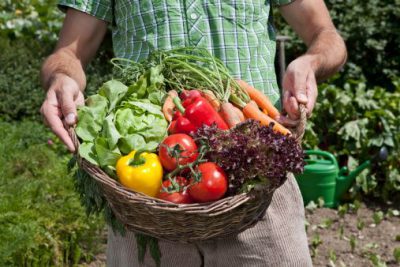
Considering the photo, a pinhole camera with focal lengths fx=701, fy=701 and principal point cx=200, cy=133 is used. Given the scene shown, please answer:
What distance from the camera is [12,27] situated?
6.84 m

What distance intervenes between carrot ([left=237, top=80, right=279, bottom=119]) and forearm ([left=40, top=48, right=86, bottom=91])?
21.8 inches

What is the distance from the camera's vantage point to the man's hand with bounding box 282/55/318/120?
211 cm

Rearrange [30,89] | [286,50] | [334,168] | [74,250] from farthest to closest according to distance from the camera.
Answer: [286,50]
[30,89]
[334,168]
[74,250]

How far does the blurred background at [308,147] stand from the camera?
378 centimetres

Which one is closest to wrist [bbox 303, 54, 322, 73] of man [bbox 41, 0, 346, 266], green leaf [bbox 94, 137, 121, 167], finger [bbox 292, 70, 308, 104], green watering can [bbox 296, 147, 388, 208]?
man [bbox 41, 0, 346, 266]

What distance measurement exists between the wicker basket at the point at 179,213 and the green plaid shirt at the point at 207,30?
533 mm

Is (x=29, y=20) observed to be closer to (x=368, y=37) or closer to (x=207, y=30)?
(x=368, y=37)

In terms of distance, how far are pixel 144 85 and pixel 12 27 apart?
507 cm

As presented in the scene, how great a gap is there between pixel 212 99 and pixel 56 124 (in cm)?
47

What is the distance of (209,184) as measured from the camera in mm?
1812

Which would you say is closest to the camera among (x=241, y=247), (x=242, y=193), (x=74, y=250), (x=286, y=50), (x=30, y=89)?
(x=242, y=193)

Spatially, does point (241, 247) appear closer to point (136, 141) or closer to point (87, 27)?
point (136, 141)

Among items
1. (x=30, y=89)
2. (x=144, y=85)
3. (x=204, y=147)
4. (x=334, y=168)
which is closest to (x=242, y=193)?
(x=204, y=147)

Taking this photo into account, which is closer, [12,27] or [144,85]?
[144,85]
